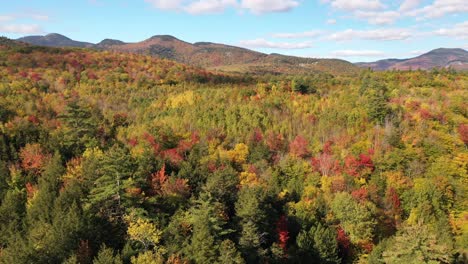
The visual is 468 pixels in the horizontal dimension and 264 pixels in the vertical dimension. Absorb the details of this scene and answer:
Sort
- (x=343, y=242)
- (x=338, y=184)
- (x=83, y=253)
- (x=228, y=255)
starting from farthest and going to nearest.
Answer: (x=338, y=184) → (x=343, y=242) → (x=228, y=255) → (x=83, y=253)

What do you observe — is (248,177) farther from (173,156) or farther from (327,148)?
(327,148)

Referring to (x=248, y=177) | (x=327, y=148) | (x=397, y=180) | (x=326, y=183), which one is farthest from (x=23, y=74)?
(x=397, y=180)

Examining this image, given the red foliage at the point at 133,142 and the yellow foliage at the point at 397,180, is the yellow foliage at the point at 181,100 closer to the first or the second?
the red foliage at the point at 133,142

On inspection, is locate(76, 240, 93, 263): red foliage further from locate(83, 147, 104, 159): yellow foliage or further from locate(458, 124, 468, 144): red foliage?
locate(458, 124, 468, 144): red foliage

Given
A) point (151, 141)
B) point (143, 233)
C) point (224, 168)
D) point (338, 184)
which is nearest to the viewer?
point (143, 233)

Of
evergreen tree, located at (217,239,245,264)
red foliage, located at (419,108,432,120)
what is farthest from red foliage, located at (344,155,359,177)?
evergreen tree, located at (217,239,245,264)

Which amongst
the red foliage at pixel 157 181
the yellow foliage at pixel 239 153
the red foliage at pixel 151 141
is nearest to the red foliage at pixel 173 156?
the red foliage at pixel 151 141
